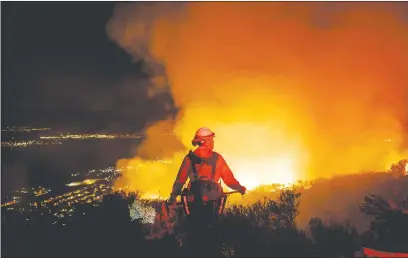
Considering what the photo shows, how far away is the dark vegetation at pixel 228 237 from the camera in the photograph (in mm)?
6680

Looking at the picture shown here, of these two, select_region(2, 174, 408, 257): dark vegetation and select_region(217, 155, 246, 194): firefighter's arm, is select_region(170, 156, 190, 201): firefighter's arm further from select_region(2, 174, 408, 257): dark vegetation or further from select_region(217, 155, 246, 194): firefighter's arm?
select_region(2, 174, 408, 257): dark vegetation

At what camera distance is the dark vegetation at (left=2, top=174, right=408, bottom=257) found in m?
6.68

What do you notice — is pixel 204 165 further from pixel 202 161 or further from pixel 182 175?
pixel 182 175

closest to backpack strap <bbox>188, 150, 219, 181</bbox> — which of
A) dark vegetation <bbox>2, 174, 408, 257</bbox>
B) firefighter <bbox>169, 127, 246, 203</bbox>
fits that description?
firefighter <bbox>169, 127, 246, 203</bbox>

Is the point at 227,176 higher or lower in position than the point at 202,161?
lower

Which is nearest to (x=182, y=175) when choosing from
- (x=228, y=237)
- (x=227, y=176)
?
(x=227, y=176)

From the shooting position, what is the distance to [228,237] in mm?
7023

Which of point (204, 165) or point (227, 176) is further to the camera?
point (227, 176)

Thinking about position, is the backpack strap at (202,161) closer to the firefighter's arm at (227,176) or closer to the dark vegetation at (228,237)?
the firefighter's arm at (227,176)

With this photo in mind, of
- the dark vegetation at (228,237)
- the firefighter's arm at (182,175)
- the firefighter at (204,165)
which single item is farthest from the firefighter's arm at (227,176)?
the dark vegetation at (228,237)

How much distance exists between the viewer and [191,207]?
673 cm

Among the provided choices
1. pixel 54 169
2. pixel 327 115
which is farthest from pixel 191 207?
pixel 54 169

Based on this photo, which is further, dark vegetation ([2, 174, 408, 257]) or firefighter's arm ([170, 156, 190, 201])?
firefighter's arm ([170, 156, 190, 201])

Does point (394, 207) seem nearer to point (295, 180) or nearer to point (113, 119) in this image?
point (295, 180)
